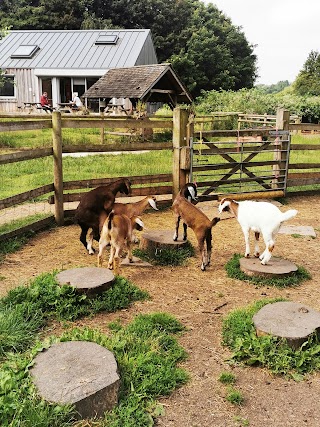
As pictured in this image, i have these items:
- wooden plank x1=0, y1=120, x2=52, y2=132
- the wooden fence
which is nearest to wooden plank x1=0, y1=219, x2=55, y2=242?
the wooden fence

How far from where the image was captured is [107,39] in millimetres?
32469

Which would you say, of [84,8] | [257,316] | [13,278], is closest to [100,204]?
[13,278]

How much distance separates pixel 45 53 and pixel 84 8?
73.9ft

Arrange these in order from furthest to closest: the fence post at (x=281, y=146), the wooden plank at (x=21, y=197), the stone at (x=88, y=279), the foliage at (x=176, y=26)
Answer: the foliage at (x=176, y=26)
the fence post at (x=281, y=146)
the wooden plank at (x=21, y=197)
the stone at (x=88, y=279)

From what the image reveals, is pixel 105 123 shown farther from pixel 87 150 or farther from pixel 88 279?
pixel 88 279

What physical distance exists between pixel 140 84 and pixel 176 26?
113 ft

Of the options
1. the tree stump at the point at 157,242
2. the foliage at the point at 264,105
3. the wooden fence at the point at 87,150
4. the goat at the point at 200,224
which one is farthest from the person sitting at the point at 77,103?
the goat at the point at 200,224

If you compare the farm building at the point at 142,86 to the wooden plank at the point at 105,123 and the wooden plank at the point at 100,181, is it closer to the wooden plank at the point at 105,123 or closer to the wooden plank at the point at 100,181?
the wooden plank at the point at 105,123

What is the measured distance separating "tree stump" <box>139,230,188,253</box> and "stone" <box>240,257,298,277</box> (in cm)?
94

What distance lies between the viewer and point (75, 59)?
101 ft

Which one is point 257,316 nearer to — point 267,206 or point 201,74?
point 267,206

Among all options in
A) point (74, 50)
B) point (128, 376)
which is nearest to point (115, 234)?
point (128, 376)

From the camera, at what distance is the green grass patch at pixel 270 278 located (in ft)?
18.6

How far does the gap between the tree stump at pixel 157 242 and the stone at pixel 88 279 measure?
139 cm
